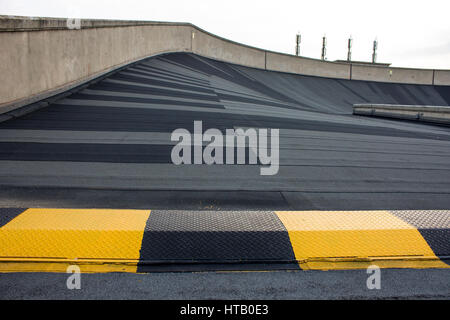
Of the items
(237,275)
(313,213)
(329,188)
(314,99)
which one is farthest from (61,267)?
(314,99)

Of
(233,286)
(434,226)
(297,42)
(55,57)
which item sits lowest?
(233,286)

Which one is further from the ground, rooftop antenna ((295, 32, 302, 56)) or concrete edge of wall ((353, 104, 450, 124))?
rooftop antenna ((295, 32, 302, 56))

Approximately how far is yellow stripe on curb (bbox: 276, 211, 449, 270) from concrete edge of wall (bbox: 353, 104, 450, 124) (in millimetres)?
8946

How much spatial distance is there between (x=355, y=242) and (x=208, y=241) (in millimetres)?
809

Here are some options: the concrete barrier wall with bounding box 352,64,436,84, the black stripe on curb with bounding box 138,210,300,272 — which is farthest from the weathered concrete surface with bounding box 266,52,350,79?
the black stripe on curb with bounding box 138,210,300,272

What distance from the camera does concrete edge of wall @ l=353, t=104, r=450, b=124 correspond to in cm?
992

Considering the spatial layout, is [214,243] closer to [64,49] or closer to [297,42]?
[64,49]

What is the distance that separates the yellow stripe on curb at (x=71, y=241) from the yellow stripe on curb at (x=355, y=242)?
895 mm

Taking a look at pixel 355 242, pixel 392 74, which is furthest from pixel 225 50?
pixel 355 242

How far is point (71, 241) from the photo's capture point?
1.98 m

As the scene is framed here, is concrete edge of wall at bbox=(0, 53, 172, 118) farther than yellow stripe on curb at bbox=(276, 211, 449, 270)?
Yes

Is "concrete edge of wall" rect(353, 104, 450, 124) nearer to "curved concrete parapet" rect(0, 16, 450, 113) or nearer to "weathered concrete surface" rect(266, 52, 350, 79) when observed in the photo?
"curved concrete parapet" rect(0, 16, 450, 113)
